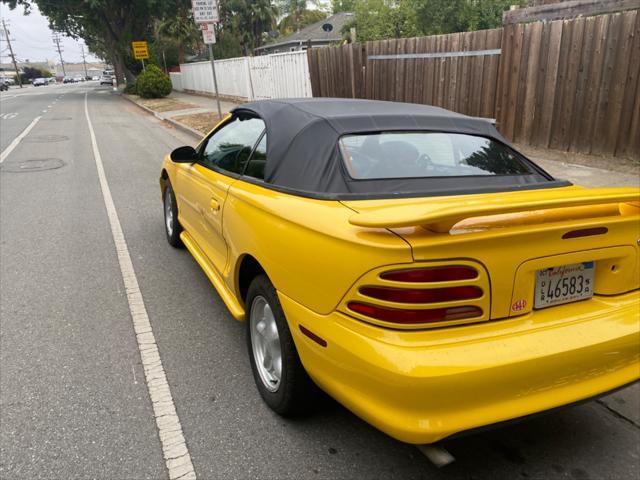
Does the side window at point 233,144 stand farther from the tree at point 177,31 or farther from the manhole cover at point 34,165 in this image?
the tree at point 177,31

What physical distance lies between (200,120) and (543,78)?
11292mm

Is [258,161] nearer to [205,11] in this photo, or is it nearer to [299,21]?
[205,11]

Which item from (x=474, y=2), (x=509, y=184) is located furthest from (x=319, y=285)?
(x=474, y=2)

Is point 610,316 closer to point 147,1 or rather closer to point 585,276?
point 585,276

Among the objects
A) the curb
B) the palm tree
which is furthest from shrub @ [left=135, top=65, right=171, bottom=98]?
the palm tree

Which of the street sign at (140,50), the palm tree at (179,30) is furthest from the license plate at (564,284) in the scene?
the palm tree at (179,30)

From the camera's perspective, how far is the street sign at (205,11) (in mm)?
12133

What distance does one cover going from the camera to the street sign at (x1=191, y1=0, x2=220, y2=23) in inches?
478

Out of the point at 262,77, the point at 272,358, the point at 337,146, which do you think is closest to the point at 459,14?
the point at 262,77

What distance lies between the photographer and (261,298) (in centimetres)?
269

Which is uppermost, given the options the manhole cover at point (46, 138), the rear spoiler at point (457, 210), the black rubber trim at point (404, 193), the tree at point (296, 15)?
the tree at point (296, 15)

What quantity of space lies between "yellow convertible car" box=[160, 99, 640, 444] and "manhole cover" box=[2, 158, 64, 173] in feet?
29.0

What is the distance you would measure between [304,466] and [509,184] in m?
1.83

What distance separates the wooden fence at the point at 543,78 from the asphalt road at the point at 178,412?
5712 mm
